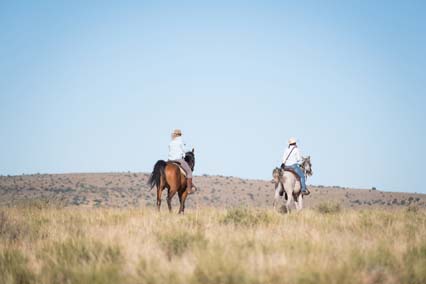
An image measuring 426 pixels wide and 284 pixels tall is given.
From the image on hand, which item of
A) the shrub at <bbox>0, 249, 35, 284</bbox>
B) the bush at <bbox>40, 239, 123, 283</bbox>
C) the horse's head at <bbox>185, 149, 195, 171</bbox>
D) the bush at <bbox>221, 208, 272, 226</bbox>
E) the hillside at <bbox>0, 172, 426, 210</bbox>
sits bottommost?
the hillside at <bbox>0, 172, 426, 210</bbox>

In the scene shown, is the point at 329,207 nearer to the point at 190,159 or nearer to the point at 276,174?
the point at 276,174

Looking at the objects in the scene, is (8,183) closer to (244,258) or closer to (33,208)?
(33,208)

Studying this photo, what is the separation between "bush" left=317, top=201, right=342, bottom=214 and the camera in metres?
16.1

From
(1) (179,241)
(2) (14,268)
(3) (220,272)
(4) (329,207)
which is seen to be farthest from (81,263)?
(4) (329,207)

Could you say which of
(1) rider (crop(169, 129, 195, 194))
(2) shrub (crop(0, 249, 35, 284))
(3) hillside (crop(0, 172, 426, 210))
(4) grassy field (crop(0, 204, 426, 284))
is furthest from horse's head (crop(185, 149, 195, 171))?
(3) hillside (crop(0, 172, 426, 210))

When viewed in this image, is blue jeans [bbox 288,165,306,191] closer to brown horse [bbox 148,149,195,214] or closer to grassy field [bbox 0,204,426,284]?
brown horse [bbox 148,149,195,214]

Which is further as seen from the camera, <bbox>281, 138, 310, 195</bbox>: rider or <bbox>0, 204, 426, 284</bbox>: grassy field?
<bbox>281, 138, 310, 195</bbox>: rider

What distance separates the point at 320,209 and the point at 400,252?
10061 mm

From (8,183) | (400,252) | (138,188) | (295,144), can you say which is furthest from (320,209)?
(8,183)

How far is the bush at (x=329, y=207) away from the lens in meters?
16.1

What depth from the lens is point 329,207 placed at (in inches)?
637

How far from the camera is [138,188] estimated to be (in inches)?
2726

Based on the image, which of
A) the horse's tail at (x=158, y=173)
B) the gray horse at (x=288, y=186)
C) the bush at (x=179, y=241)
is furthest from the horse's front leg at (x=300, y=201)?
the bush at (x=179, y=241)

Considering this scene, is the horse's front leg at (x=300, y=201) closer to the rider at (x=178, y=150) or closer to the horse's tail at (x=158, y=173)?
the rider at (x=178, y=150)
